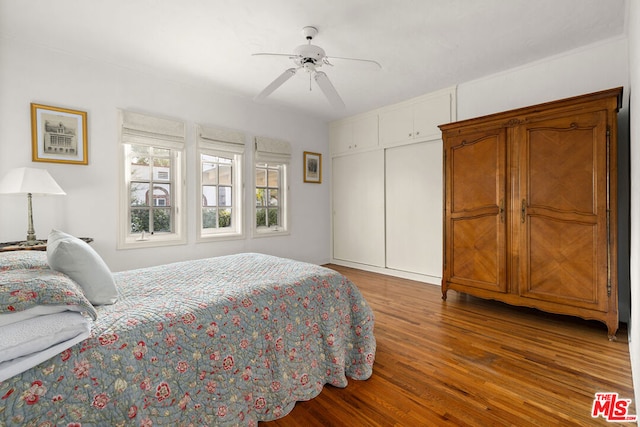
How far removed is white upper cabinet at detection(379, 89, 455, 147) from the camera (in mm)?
3932

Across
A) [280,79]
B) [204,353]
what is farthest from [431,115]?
[204,353]

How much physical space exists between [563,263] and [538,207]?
52cm

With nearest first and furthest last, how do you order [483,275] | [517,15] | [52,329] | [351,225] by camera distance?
[52,329] → [517,15] → [483,275] → [351,225]

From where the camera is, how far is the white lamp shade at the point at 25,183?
2355 mm

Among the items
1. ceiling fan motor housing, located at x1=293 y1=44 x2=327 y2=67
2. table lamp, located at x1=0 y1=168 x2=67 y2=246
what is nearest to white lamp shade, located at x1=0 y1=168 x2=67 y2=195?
table lamp, located at x1=0 y1=168 x2=67 y2=246

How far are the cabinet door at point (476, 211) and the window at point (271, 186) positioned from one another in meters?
2.37

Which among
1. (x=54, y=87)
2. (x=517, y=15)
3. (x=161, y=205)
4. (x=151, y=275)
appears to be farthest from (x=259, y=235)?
(x=517, y=15)

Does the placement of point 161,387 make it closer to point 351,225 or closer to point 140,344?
point 140,344

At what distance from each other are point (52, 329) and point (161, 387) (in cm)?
44

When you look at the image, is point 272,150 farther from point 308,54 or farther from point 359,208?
point 308,54

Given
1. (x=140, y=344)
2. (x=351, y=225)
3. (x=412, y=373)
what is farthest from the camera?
(x=351, y=225)

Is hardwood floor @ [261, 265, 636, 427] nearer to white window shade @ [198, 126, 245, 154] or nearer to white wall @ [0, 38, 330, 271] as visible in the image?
white wall @ [0, 38, 330, 271]

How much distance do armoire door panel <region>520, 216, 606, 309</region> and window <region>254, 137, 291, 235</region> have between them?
10.4ft

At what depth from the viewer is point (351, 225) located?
5.18 metres
